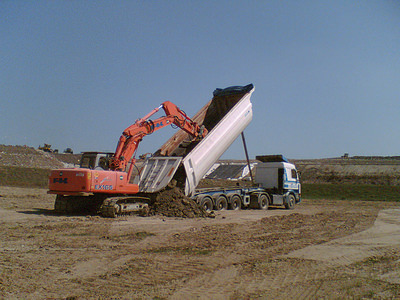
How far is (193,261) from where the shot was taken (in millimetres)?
6656

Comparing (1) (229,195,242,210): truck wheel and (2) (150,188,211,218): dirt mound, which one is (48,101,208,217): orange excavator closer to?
(2) (150,188,211,218): dirt mound

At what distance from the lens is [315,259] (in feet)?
22.6

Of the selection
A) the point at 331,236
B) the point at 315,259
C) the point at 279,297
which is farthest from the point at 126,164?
the point at 279,297

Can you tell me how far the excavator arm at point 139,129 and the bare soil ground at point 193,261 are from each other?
9.43 feet

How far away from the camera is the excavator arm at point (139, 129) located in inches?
520

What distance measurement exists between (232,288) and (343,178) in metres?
50.6

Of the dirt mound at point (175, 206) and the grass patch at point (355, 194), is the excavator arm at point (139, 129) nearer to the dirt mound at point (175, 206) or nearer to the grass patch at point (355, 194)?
the dirt mound at point (175, 206)

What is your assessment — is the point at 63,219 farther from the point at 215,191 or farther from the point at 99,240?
the point at 215,191

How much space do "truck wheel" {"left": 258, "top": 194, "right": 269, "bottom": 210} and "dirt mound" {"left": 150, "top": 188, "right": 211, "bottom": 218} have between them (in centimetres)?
537

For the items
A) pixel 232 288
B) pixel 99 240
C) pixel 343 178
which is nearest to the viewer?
pixel 232 288

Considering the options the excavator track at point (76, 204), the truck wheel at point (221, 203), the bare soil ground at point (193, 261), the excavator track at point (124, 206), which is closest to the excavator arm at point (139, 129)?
the excavator track at point (124, 206)

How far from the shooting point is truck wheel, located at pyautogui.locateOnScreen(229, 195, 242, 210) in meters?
17.2

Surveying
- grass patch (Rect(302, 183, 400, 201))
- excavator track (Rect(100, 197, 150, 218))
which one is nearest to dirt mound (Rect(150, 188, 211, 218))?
excavator track (Rect(100, 197, 150, 218))

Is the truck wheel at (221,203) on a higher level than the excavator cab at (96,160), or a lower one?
lower
